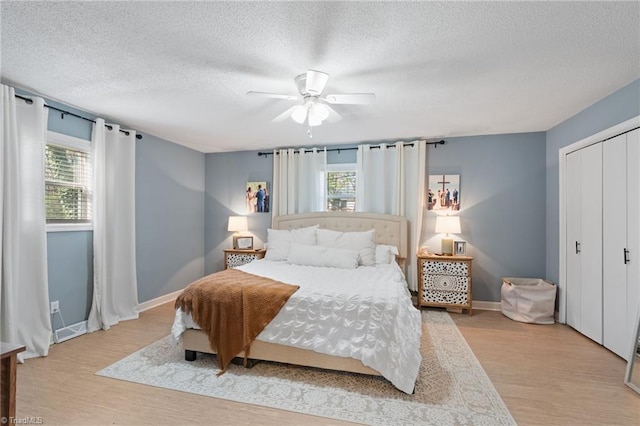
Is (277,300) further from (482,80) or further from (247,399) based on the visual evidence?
(482,80)

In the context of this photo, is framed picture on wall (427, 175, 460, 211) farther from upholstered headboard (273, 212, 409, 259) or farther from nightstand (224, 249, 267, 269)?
nightstand (224, 249, 267, 269)

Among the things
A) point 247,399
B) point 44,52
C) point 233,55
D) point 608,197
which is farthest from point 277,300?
point 608,197

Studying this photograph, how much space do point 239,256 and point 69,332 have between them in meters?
2.25

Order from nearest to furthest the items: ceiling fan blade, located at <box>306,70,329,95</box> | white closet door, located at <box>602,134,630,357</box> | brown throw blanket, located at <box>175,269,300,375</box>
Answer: ceiling fan blade, located at <box>306,70,329,95</box>
brown throw blanket, located at <box>175,269,300,375</box>
white closet door, located at <box>602,134,630,357</box>

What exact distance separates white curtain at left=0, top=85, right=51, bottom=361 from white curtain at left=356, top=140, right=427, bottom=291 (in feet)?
12.4

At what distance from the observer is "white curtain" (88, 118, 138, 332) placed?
136 inches

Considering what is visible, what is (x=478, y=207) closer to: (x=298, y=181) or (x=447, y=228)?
(x=447, y=228)

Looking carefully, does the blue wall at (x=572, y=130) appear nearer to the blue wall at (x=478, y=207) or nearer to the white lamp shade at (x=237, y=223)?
the blue wall at (x=478, y=207)

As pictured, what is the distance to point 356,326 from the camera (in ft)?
7.79

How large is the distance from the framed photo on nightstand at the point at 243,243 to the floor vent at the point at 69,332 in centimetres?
220

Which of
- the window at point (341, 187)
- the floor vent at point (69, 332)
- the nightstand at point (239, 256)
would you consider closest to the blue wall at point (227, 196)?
the nightstand at point (239, 256)

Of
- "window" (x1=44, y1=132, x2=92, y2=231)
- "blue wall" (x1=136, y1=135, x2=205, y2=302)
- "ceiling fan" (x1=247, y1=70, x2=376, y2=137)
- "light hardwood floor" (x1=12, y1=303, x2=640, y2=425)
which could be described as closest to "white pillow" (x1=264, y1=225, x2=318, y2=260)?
"blue wall" (x1=136, y1=135, x2=205, y2=302)

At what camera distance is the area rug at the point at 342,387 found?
2.02 meters

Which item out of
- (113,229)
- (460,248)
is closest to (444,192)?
(460,248)
